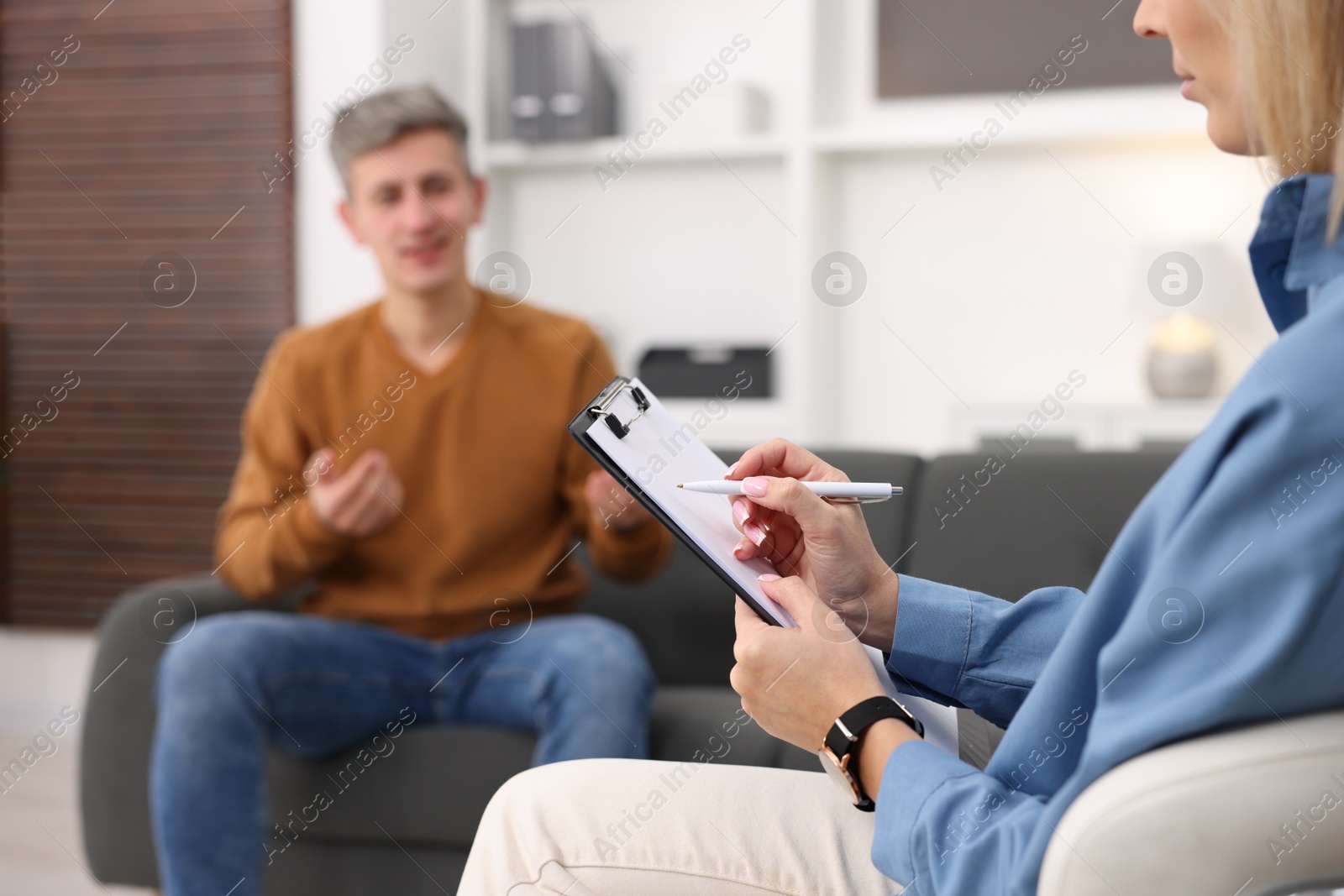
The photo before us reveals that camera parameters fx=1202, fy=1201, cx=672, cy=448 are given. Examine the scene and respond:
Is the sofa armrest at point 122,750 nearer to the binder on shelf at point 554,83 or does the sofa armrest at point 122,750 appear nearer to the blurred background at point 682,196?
the blurred background at point 682,196

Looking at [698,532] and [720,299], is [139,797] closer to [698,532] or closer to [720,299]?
[698,532]

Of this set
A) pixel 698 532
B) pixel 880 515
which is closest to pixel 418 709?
pixel 880 515

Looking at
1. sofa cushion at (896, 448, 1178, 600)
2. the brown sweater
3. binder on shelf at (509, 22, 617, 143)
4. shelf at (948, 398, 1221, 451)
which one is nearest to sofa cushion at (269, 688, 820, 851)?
the brown sweater

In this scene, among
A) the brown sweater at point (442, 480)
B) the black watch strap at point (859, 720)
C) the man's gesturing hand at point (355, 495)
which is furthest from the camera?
the brown sweater at point (442, 480)

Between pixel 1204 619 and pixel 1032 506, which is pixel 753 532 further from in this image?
pixel 1032 506

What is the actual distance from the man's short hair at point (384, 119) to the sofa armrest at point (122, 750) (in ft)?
2.54

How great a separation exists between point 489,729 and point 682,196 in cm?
221

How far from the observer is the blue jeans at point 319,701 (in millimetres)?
1481

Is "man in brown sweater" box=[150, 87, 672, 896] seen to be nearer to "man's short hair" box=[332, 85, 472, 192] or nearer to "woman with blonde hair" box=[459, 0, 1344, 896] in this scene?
"man's short hair" box=[332, 85, 472, 192]

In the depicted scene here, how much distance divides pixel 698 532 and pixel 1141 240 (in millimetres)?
2681

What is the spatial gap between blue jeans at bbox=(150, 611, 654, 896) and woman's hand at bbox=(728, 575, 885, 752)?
732 mm

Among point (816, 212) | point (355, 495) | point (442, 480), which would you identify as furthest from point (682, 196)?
point (355, 495)

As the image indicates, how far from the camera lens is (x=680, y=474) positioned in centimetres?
92

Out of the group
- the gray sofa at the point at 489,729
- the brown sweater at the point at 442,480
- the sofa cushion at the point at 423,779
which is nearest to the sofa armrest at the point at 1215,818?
the gray sofa at the point at 489,729
